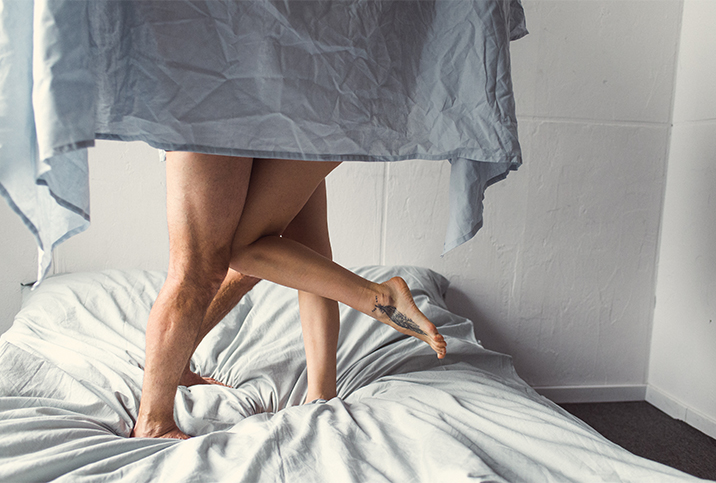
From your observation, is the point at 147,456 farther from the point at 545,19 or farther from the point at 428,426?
the point at 545,19

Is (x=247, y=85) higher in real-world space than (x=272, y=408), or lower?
higher

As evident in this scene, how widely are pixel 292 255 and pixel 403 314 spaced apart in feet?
0.89

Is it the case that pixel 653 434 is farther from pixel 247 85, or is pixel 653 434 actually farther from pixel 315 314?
pixel 247 85

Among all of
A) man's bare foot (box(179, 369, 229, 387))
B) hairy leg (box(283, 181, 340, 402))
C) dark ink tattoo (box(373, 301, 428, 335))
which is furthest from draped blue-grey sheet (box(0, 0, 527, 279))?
man's bare foot (box(179, 369, 229, 387))

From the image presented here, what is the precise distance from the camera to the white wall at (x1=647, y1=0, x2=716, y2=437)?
1888 mm

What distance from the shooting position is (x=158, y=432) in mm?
1022

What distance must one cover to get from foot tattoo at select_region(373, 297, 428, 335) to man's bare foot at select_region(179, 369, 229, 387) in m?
0.53

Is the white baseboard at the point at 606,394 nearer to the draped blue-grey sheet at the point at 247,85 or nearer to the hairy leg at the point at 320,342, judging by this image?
the hairy leg at the point at 320,342

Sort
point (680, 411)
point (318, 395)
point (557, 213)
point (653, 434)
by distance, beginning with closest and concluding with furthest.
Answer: point (318, 395)
point (653, 434)
point (680, 411)
point (557, 213)

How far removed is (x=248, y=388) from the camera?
53.7 inches

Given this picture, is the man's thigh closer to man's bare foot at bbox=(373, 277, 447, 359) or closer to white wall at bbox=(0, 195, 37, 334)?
man's bare foot at bbox=(373, 277, 447, 359)

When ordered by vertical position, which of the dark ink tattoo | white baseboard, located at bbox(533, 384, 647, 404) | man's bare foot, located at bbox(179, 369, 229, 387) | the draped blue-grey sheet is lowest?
white baseboard, located at bbox(533, 384, 647, 404)

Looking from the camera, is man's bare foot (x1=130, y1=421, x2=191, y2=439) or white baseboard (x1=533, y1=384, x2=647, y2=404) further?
white baseboard (x1=533, y1=384, x2=647, y2=404)

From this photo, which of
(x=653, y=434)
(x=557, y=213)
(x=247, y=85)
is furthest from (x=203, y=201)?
(x=653, y=434)
